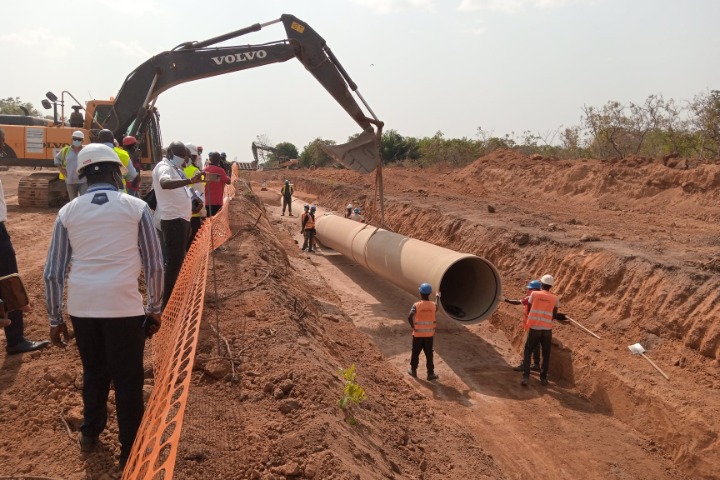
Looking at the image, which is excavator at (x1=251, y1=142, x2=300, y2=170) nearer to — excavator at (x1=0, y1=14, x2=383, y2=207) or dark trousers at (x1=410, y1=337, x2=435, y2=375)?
excavator at (x1=0, y1=14, x2=383, y2=207)

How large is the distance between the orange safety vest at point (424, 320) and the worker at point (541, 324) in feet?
4.60

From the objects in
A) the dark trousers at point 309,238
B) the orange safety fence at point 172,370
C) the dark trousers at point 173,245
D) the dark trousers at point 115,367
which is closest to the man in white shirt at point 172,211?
the dark trousers at point 173,245

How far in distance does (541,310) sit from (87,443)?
6103mm

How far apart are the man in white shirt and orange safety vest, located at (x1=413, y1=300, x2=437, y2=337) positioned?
3.53 metres

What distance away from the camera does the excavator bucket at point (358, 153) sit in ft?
35.4

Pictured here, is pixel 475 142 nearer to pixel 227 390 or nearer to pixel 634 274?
pixel 634 274

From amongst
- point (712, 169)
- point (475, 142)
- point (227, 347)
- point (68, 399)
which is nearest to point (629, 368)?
point (227, 347)

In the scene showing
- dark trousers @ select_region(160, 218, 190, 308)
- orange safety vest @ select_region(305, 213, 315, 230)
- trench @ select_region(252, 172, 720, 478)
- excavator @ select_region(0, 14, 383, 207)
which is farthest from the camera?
orange safety vest @ select_region(305, 213, 315, 230)

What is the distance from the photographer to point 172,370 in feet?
11.1

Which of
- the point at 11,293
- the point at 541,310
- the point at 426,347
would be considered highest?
the point at 11,293

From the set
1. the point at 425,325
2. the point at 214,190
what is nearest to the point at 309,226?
the point at 214,190

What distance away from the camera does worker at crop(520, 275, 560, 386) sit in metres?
7.73

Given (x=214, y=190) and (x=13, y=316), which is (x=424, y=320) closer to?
(x=214, y=190)

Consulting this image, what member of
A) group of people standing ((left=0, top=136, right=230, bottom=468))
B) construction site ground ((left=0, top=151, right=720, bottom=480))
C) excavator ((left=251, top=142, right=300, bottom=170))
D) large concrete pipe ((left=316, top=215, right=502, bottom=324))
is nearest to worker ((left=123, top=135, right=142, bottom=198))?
construction site ground ((left=0, top=151, right=720, bottom=480))
